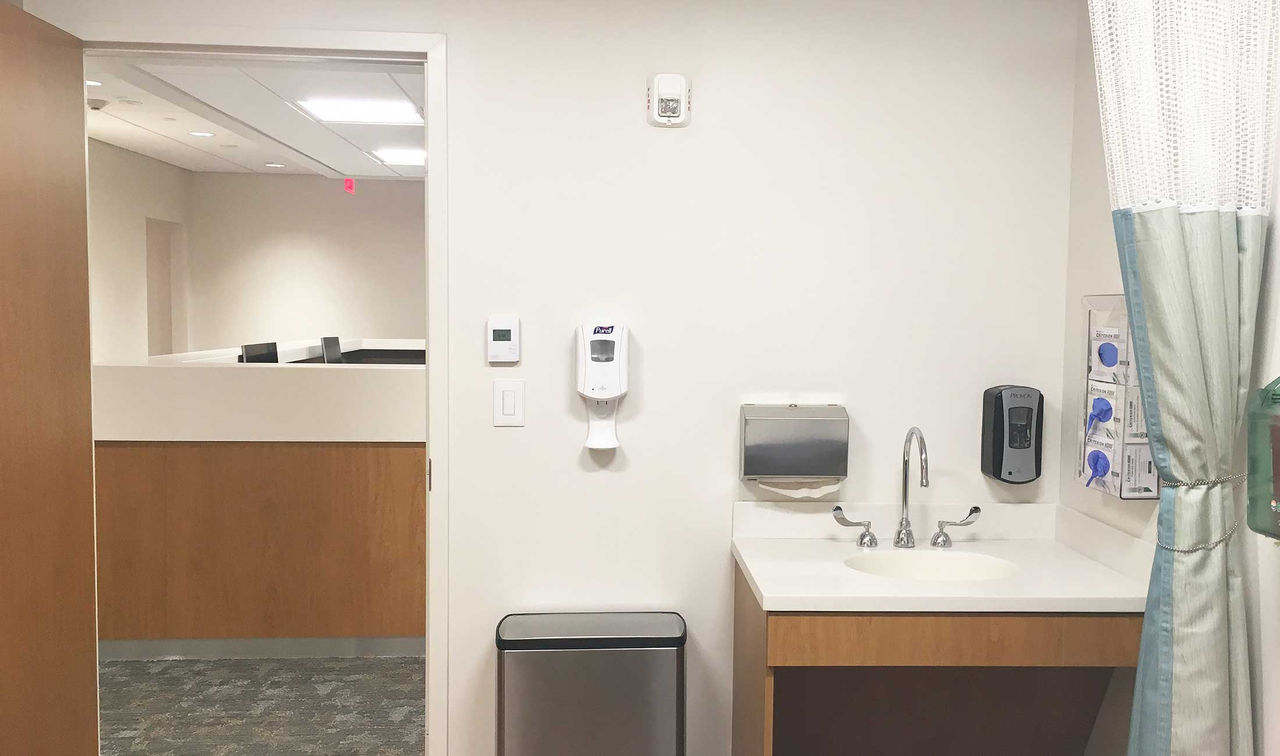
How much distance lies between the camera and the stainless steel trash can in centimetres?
229

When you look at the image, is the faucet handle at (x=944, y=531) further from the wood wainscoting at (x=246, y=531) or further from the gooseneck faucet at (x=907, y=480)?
the wood wainscoting at (x=246, y=531)

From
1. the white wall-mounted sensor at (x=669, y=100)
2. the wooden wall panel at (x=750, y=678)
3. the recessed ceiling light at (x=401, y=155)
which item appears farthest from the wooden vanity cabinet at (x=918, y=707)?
the recessed ceiling light at (x=401, y=155)

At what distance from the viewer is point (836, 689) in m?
2.38

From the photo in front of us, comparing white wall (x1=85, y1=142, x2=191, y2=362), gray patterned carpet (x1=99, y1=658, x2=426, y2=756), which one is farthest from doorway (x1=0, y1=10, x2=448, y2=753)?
white wall (x1=85, y1=142, x2=191, y2=362)

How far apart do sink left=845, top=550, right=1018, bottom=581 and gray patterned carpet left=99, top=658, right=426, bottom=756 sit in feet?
5.33

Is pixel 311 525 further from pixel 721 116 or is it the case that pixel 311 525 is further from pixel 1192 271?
pixel 1192 271

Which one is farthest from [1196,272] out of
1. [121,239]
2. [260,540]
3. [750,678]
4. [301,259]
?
[301,259]

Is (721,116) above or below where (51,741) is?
above

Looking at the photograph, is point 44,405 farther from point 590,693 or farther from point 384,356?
point 384,356

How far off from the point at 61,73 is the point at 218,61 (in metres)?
0.36

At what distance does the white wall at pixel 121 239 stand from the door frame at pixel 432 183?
16.1 feet

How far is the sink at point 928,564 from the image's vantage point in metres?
2.38

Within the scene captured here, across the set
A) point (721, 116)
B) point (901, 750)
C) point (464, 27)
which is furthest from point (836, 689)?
point (464, 27)

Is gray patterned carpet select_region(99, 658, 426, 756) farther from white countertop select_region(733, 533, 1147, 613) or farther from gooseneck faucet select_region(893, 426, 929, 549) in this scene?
gooseneck faucet select_region(893, 426, 929, 549)
